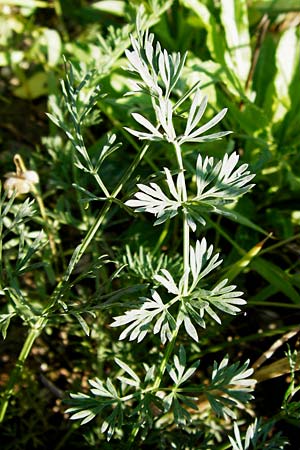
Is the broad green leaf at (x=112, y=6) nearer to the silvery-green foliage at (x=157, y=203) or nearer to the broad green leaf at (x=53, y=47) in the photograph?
the broad green leaf at (x=53, y=47)

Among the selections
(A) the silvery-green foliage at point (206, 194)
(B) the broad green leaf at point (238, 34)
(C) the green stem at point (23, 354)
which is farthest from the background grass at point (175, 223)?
(A) the silvery-green foliage at point (206, 194)

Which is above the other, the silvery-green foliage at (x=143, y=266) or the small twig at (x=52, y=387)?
the silvery-green foliage at (x=143, y=266)

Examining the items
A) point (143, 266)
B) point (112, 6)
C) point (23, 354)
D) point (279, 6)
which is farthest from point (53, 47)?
point (23, 354)

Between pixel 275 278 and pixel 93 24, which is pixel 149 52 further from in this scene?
pixel 93 24

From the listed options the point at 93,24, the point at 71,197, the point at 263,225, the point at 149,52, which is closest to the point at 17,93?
the point at 93,24

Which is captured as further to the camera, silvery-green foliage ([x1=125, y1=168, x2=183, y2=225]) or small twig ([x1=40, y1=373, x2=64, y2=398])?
small twig ([x1=40, y1=373, x2=64, y2=398])

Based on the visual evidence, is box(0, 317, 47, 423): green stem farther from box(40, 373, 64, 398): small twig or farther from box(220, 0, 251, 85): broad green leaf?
box(220, 0, 251, 85): broad green leaf

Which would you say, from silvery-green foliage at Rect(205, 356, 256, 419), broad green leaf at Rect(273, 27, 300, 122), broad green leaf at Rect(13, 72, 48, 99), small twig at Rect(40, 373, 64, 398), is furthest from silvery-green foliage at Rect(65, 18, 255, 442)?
broad green leaf at Rect(13, 72, 48, 99)

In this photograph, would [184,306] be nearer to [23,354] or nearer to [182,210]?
[182,210]
